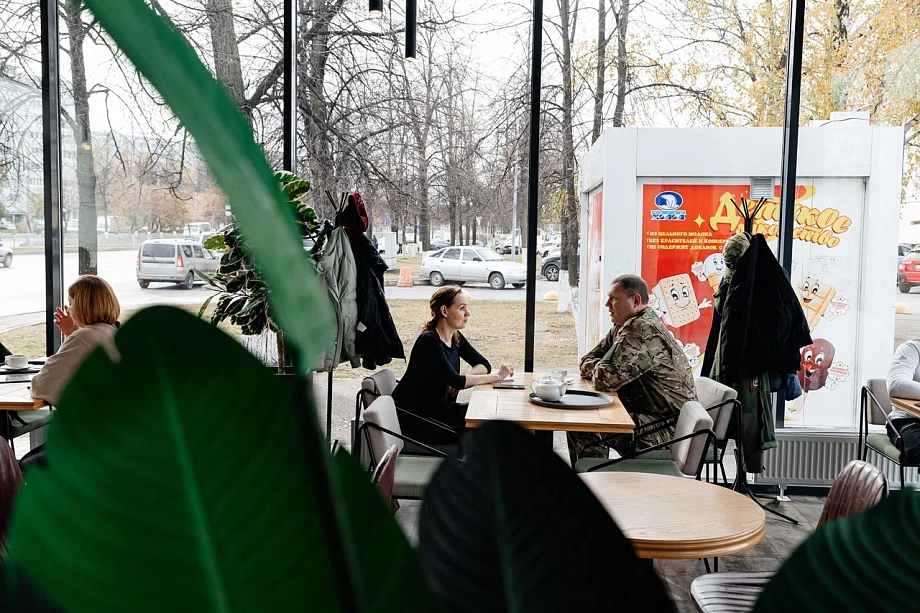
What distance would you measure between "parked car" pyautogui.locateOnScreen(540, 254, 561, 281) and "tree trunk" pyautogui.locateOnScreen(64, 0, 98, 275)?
3.43m

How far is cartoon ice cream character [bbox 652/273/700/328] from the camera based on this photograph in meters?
5.61

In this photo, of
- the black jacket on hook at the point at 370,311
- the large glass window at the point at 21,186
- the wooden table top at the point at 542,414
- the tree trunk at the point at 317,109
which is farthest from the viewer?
the tree trunk at the point at 317,109

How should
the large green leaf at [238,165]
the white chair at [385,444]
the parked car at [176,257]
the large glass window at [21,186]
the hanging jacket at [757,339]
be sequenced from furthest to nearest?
1. the large glass window at [21,186]
2. the parked car at [176,257]
3. the hanging jacket at [757,339]
4. the white chair at [385,444]
5. the large green leaf at [238,165]

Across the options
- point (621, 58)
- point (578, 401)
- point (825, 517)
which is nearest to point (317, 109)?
point (621, 58)

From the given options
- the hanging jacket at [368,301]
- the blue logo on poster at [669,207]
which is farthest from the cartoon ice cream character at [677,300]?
the hanging jacket at [368,301]

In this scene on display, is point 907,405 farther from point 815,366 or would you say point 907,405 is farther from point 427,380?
point 427,380

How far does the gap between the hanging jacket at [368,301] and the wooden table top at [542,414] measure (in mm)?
793

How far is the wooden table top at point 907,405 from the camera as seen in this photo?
14.2 ft

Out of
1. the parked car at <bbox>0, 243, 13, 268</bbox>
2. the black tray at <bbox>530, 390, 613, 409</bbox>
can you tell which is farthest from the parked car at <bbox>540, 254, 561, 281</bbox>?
the parked car at <bbox>0, 243, 13, 268</bbox>

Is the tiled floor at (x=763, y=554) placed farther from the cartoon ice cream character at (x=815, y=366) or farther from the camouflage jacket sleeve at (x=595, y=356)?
the camouflage jacket sleeve at (x=595, y=356)

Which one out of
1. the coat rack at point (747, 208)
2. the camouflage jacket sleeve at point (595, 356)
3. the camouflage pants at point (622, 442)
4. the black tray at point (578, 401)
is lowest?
the camouflage pants at point (622, 442)

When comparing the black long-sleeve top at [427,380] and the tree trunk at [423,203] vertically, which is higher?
the tree trunk at [423,203]

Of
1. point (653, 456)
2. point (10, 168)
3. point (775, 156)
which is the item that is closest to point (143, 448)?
point (653, 456)

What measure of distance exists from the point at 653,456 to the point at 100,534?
4.51 metres
